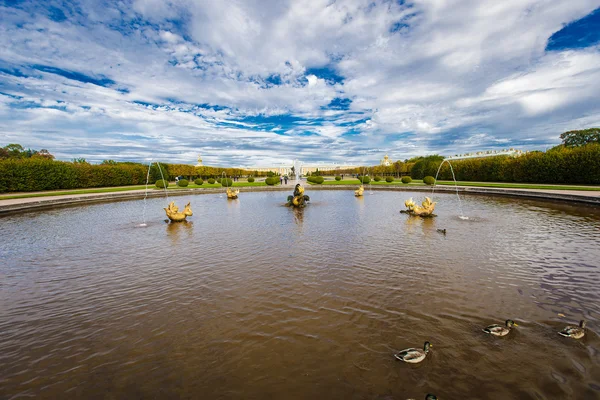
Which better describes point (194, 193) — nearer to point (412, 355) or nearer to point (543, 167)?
point (412, 355)

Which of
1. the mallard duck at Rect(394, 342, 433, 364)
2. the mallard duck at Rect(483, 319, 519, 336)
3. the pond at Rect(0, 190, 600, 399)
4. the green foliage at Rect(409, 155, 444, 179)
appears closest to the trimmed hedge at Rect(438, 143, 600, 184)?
the green foliage at Rect(409, 155, 444, 179)

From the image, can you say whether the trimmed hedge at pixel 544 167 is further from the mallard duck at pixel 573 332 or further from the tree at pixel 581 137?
the tree at pixel 581 137

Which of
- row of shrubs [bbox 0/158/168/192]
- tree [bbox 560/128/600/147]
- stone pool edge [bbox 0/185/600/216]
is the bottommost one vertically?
stone pool edge [bbox 0/185/600/216]

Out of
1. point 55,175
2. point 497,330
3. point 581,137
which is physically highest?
point 581,137

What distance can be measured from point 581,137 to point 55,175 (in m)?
99.5

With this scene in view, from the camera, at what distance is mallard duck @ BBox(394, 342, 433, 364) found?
152 inches

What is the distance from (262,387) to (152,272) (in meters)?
5.53

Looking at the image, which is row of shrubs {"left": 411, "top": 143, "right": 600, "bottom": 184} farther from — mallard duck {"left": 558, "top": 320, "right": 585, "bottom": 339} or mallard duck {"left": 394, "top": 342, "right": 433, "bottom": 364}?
mallard duck {"left": 394, "top": 342, "right": 433, "bottom": 364}

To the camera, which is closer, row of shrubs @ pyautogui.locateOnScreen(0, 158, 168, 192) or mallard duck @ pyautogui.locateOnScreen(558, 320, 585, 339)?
mallard duck @ pyautogui.locateOnScreen(558, 320, 585, 339)

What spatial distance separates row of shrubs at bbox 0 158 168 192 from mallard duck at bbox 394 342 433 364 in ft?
132

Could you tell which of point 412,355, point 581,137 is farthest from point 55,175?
point 581,137

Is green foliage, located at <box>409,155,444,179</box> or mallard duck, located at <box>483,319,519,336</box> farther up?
green foliage, located at <box>409,155,444,179</box>

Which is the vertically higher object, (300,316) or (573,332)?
(573,332)

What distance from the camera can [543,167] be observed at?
30844 mm
